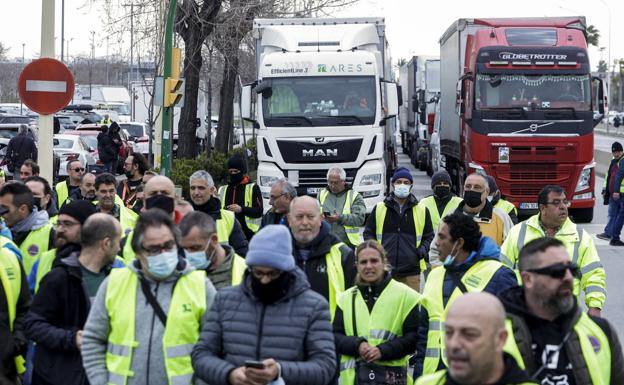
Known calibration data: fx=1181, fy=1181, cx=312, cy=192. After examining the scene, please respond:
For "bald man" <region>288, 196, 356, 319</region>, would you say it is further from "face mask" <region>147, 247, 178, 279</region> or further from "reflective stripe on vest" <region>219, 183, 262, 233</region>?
"reflective stripe on vest" <region>219, 183, 262, 233</region>

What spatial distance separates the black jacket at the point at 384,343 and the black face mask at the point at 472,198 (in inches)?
113

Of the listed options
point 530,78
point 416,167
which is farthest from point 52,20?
point 416,167

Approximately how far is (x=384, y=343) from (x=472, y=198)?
3.13m

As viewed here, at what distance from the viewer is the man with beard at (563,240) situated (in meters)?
8.26

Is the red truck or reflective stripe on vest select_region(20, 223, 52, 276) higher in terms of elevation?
the red truck

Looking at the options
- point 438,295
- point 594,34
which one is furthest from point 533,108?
point 594,34

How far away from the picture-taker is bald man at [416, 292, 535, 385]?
3.95m

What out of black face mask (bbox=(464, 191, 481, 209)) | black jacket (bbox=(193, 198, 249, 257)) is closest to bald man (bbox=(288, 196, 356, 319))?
black jacket (bbox=(193, 198, 249, 257))

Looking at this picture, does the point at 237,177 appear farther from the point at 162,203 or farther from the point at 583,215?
the point at 583,215

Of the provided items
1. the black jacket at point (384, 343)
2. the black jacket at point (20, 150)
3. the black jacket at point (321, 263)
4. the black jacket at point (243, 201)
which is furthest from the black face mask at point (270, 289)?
the black jacket at point (20, 150)

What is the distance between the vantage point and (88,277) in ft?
20.5

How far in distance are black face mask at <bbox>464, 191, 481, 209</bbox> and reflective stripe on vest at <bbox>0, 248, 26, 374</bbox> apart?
176 inches

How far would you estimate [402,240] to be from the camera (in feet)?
35.1

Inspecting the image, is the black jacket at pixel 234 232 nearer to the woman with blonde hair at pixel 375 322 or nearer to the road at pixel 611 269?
the woman with blonde hair at pixel 375 322
